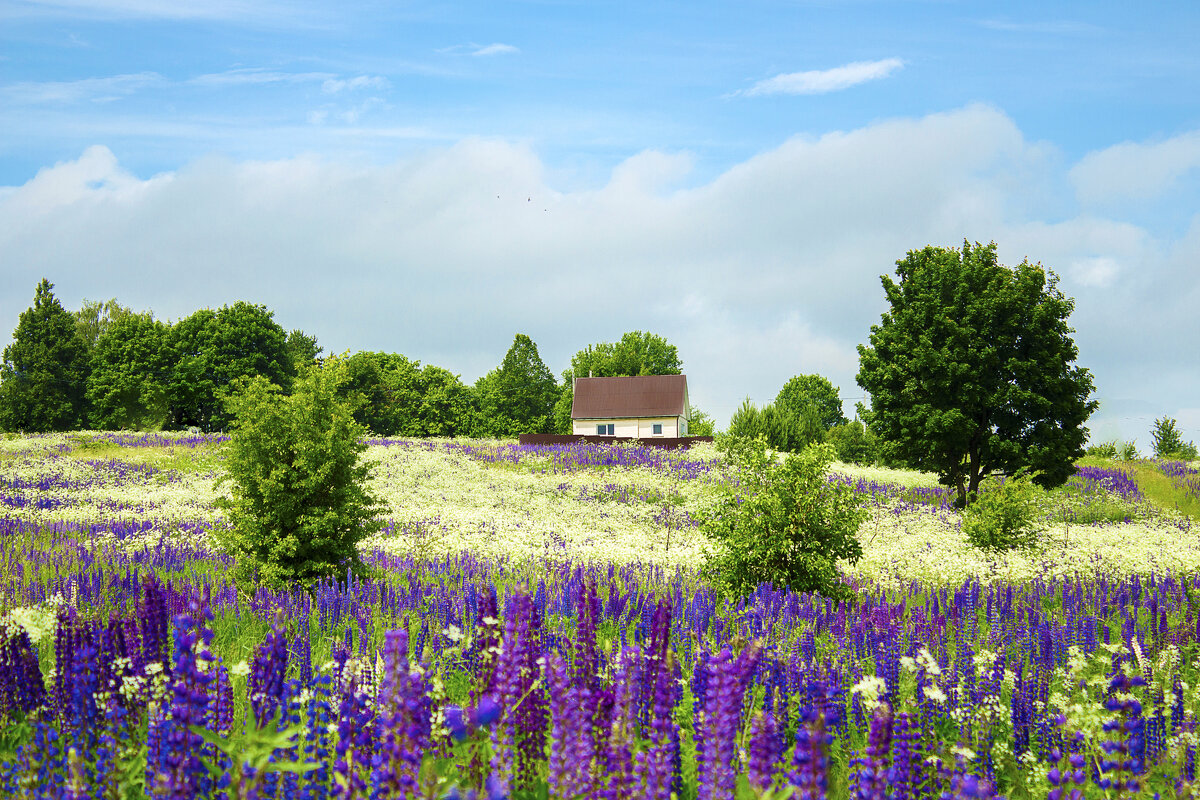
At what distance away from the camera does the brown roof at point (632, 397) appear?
234 ft

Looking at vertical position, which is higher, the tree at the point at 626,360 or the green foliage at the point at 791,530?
the tree at the point at 626,360

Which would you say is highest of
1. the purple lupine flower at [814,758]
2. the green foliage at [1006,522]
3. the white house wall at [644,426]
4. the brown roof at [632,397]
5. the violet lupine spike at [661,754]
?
the brown roof at [632,397]

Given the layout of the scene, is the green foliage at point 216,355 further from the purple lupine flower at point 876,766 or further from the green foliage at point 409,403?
the purple lupine flower at point 876,766

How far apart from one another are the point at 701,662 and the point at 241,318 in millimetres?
65112

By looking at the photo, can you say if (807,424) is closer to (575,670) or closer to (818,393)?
(575,670)

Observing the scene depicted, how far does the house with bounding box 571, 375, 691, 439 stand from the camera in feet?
233

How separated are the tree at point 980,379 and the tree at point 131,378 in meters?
55.1

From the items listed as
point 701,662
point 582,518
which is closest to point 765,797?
point 701,662

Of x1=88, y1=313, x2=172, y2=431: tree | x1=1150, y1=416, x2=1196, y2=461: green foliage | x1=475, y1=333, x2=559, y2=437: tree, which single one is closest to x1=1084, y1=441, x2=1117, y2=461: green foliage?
x1=1150, y1=416, x2=1196, y2=461: green foliage

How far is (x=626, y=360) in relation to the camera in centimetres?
8650

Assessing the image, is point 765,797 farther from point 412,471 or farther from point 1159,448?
point 1159,448

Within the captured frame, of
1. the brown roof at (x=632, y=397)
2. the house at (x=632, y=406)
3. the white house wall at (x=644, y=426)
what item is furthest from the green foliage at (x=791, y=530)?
the brown roof at (x=632, y=397)

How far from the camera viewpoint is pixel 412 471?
31547 millimetres

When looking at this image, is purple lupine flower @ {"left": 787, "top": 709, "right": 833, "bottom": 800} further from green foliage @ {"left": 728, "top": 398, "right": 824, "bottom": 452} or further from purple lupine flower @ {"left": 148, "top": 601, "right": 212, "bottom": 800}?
green foliage @ {"left": 728, "top": 398, "right": 824, "bottom": 452}
